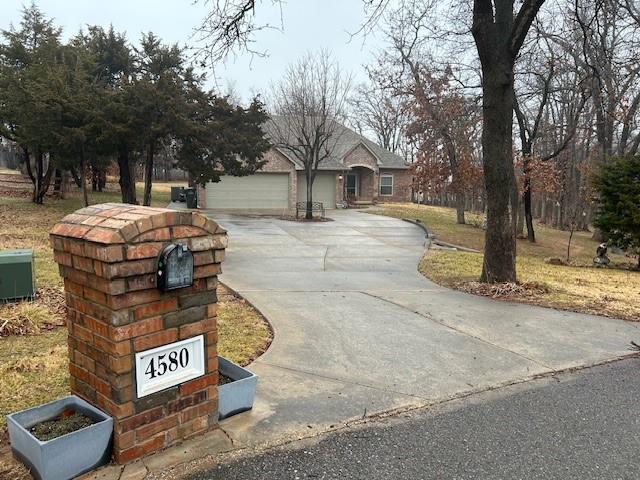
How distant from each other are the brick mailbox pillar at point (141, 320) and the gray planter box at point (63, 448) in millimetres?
66

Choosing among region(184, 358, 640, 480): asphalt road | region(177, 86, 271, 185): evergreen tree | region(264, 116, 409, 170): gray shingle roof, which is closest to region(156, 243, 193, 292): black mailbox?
region(184, 358, 640, 480): asphalt road

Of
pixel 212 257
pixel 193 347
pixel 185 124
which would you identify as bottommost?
pixel 193 347

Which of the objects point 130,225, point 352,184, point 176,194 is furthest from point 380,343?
point 352,184

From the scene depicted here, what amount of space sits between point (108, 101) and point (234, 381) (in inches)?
521

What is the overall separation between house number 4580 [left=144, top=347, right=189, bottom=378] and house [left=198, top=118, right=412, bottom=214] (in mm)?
21505

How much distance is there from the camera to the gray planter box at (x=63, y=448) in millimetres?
2447

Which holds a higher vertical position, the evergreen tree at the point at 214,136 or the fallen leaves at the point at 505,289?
the evergreen tree at the point at 214,136

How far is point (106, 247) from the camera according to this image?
2441mm

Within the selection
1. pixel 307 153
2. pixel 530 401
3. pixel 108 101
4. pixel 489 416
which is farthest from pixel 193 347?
pixel 307 153

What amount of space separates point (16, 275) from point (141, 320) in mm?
4114

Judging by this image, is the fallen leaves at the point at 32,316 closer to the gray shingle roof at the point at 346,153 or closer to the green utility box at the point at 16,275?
the green utility box at the point at 16,275

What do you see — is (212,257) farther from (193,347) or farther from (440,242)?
(440,242)

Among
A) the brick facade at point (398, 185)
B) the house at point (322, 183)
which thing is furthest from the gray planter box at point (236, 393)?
the brick facade at point (398, 185)

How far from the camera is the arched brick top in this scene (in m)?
2.52
